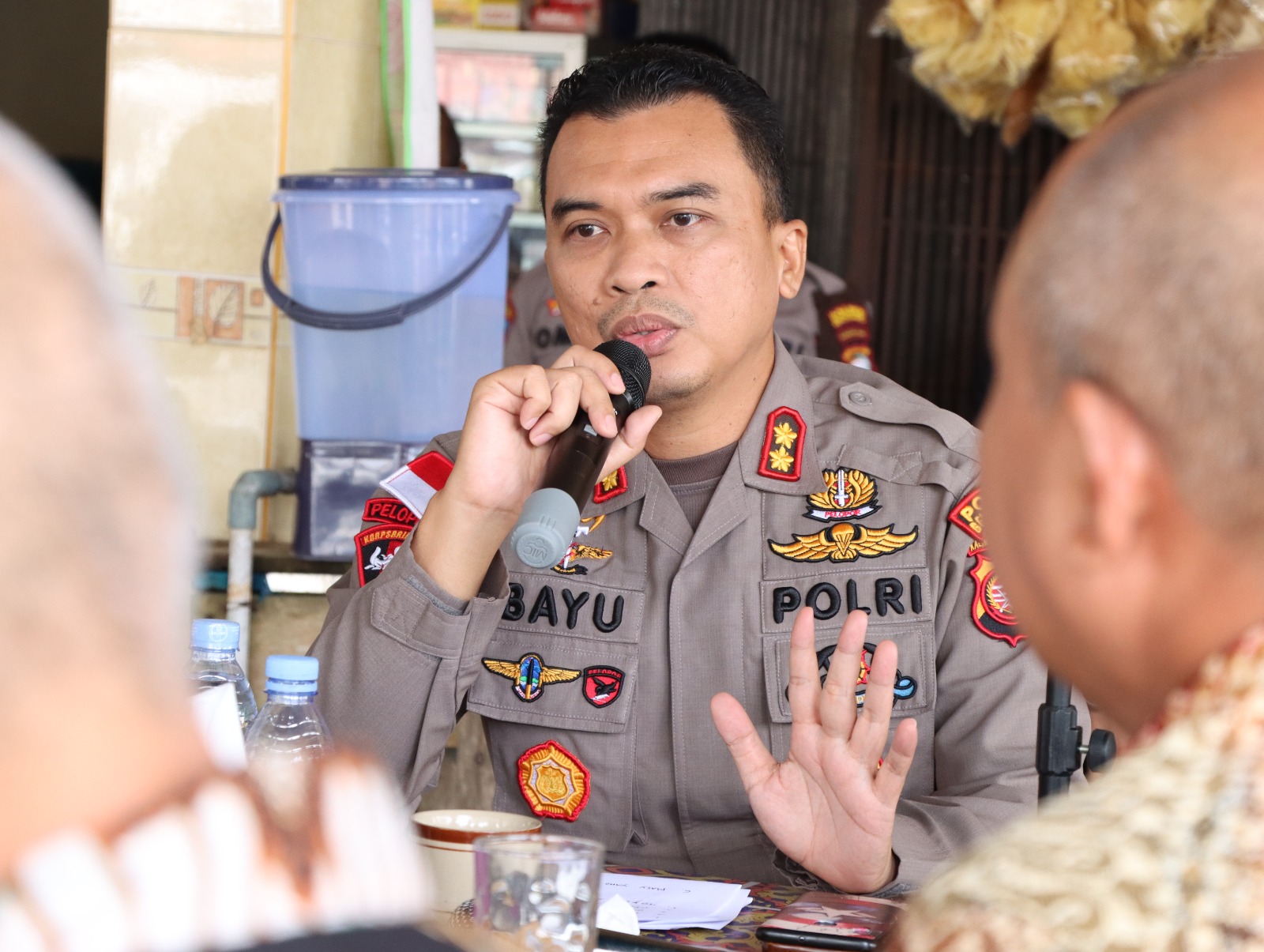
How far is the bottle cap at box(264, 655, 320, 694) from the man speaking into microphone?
0.33m

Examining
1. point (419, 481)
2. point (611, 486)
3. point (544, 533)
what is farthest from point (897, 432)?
point (544, 533)

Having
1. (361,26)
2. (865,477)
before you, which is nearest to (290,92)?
(361,26)

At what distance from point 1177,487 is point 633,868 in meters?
0.86

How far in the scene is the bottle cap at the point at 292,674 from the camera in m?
1.22

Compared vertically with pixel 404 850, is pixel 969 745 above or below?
below

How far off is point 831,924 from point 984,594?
0.67m

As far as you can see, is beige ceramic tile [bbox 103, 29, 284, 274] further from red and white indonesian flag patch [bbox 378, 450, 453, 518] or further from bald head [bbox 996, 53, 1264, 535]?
bald head [bbox 996, 53, 1264, 535]

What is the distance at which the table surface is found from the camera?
1.10 metres

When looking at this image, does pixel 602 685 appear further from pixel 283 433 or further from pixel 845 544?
pixel 283 433

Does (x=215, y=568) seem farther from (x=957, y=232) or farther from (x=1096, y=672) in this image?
(x=957, y=232)

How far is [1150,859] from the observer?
0.60m

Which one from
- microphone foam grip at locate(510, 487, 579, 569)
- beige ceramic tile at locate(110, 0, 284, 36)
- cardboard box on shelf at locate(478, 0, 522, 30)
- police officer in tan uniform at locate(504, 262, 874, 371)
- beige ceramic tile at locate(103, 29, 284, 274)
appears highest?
cardboard box on shelf at locate(478, 0, 522, 30)

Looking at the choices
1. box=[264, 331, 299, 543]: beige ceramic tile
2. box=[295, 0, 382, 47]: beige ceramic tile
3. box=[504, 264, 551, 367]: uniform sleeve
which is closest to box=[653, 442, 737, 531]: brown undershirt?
box=[264, 331, 299, 543]: beige ceramic tile

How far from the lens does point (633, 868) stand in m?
1.37
